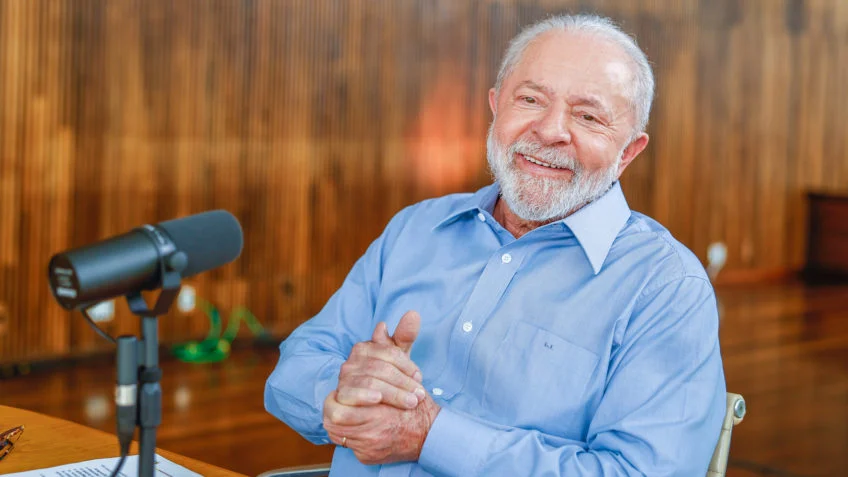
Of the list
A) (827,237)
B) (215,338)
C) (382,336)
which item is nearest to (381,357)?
(382,336)

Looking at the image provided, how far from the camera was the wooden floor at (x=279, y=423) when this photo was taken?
3.94 metres

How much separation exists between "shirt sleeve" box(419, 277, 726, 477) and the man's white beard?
0.96 ft

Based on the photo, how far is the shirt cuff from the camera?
1.45 metres

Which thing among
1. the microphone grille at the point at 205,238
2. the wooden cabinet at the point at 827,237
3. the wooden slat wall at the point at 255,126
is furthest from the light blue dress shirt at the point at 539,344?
the wooden cabinet at the point at 827,237

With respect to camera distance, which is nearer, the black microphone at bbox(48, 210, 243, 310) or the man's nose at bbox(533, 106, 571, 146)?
the black microphone at bbox(48, 210, 243, 310)

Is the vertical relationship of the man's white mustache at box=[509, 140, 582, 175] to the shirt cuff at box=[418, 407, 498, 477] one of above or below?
above

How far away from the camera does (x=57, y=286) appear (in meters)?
0.95

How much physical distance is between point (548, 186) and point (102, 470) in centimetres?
85

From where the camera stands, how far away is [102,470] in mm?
1395

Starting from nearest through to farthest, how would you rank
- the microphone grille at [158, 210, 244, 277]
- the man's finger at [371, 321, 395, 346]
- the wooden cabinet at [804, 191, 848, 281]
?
the microphone grille at [158, 210, 244, 277] < the man's finger at [371, 321, 395, 346] < the wooden cabinet at [804, 191, 848, 281]

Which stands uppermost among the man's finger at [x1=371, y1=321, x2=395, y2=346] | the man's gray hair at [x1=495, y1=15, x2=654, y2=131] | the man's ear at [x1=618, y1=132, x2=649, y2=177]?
the man's gray hair at [x1=495, y1=15, x2=654, y2=131]

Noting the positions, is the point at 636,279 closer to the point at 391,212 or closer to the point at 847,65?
the point at 391,212

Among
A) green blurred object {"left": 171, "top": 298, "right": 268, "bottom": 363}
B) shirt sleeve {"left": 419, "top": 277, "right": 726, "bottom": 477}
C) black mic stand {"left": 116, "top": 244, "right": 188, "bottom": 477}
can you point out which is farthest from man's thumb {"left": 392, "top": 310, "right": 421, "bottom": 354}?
green blurred object {"left": 171, "top": 298, "right": 268, "bottom": 363}

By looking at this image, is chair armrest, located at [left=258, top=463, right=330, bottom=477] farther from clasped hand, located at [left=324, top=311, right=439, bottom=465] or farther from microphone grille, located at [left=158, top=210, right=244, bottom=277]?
microphone grille, located at [left=158, top=210, right=244, bottom=277]
